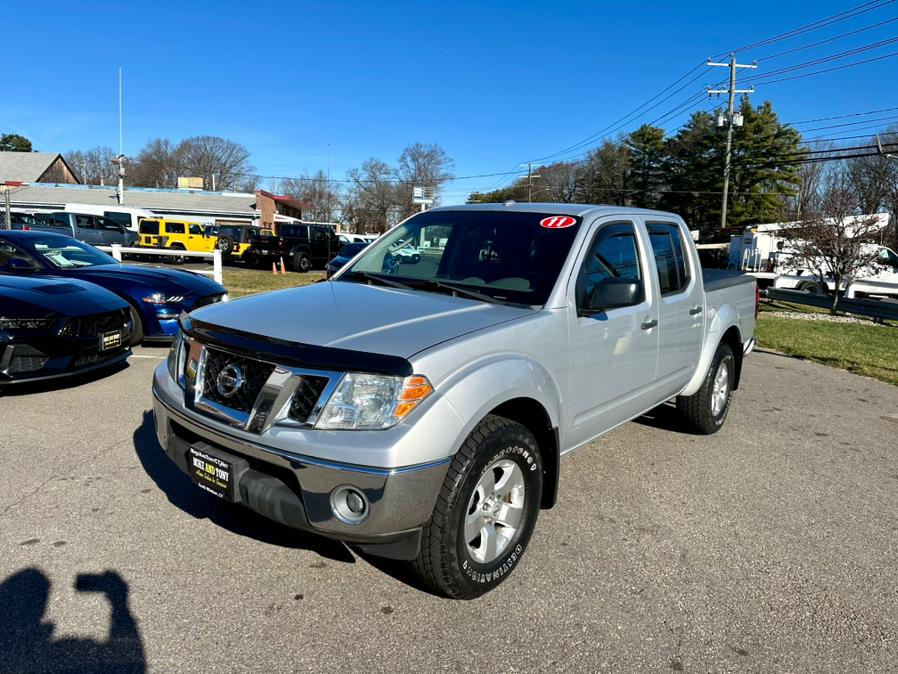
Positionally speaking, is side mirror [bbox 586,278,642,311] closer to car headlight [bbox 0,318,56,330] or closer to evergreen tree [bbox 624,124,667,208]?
car headlight [bbox 0,318,56,330]

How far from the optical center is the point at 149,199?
57188 millimetres

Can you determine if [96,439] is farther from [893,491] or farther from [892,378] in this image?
[892,378]

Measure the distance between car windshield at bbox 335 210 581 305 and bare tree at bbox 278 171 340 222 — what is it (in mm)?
84730

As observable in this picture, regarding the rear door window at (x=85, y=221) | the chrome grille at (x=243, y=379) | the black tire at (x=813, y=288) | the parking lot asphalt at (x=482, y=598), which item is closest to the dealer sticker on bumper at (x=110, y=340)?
the parking lot asphalt at (x=482, y=598)

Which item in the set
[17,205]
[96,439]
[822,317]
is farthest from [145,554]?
[17,205]

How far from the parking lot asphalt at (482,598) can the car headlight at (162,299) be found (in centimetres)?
299

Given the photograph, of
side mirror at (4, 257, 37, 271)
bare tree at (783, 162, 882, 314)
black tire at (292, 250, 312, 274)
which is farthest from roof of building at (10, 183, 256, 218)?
side mirror at (4, 257, 37, 271)

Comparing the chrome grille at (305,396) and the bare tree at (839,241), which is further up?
the bare tree at (839,241)

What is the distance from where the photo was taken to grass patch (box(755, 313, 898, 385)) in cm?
906

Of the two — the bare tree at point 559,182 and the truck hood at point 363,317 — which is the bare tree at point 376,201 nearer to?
the bare tree at point 559,182

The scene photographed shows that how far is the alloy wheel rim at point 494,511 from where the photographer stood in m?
2.80

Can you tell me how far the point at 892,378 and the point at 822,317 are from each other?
340 inches

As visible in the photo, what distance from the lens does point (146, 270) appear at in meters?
8.08

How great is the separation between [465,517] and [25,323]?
15.0 feet
